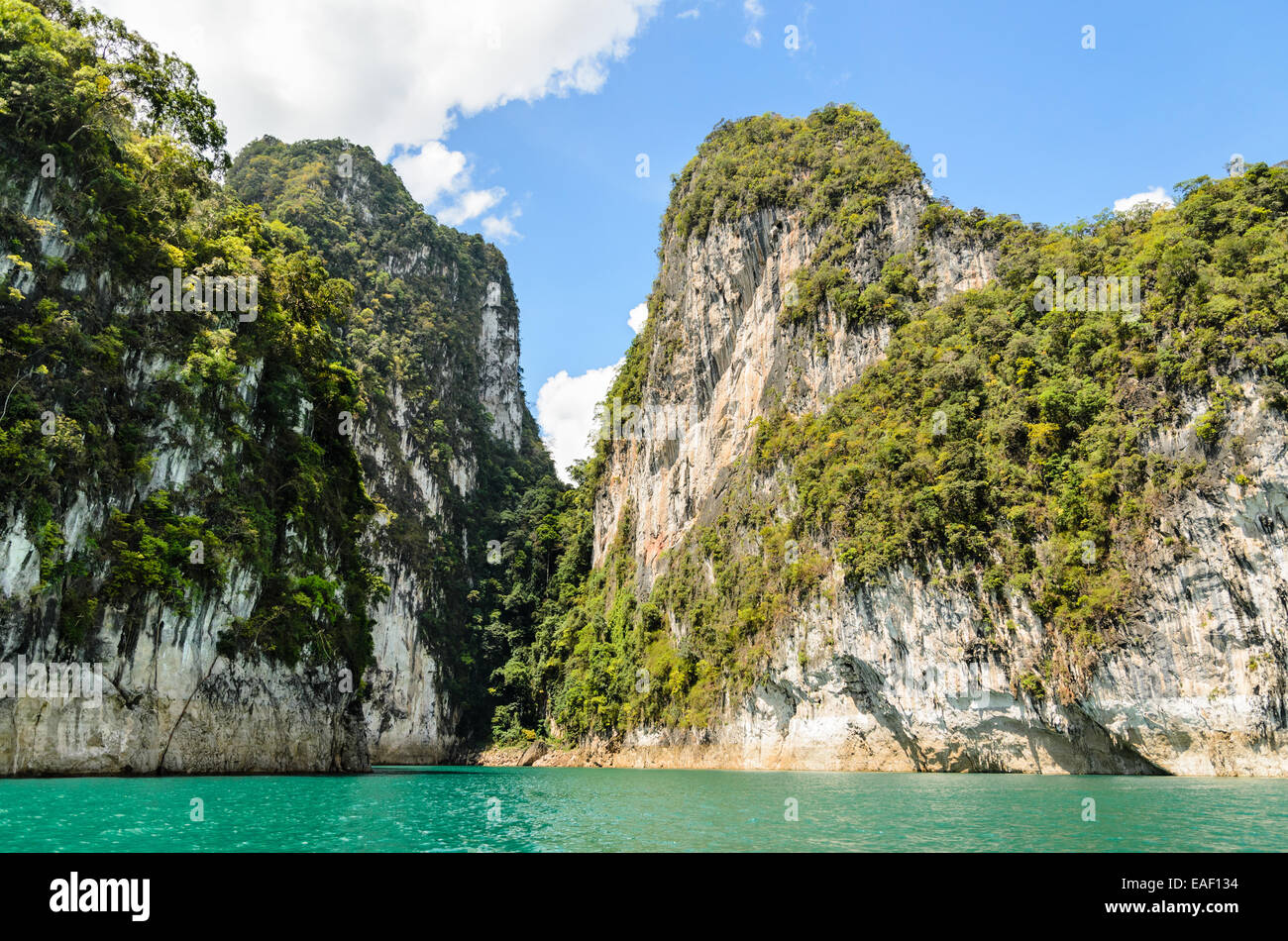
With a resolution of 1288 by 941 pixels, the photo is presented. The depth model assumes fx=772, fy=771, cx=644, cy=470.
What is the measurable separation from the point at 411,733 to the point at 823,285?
41.4 m

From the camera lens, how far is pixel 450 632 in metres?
61.8

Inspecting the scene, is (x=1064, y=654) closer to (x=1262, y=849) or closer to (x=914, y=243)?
(x=1262, y=849)

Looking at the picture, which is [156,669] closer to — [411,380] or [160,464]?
[160,464]

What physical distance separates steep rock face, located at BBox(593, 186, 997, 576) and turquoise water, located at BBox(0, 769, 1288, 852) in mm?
26897

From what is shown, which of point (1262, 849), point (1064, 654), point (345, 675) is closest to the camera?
point (1262, 849)

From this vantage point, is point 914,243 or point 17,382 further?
point 914,243

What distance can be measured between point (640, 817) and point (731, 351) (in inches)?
1588

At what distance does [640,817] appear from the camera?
51.3 feet

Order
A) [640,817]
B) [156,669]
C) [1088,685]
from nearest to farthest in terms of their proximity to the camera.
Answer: [640,817] < [156,669] < [1088,685]

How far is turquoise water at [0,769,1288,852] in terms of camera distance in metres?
11.1

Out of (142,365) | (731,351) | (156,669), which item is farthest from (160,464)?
(731,351)

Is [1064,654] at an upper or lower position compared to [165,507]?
lower
